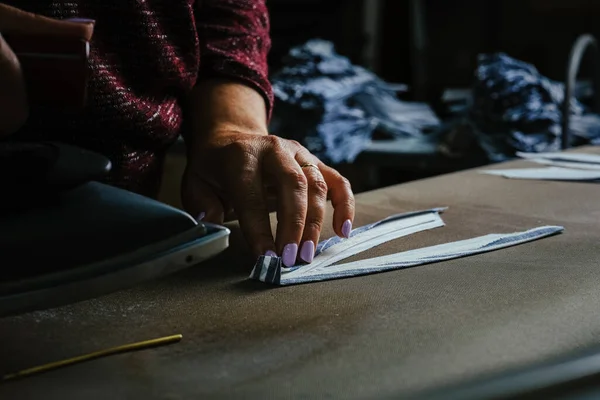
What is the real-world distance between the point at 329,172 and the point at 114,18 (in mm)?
208

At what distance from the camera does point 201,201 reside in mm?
638

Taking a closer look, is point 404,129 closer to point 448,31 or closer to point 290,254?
point 448,31

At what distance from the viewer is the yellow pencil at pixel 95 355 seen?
1.05ft

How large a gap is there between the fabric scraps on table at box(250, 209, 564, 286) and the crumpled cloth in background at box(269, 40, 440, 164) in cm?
88

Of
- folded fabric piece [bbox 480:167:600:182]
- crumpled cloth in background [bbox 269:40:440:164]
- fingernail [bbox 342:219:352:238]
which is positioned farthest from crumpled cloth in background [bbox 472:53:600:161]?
fingernail [bbox 342:219:352:238]

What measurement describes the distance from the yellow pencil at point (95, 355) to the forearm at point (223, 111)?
0.32m

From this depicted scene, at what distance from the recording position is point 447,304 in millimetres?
407

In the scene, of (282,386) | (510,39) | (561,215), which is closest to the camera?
(282,386)

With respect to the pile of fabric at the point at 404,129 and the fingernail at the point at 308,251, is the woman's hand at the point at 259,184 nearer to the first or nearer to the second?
the fingernail at the point at 308,251

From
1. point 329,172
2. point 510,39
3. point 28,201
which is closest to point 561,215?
point 329,172

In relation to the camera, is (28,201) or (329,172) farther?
(329,172)

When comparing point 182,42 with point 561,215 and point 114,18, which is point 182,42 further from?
point 561,215

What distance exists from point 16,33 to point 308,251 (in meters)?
0.25

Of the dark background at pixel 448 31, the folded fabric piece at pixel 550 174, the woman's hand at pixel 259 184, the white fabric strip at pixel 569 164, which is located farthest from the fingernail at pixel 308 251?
the dark background at pixel 448 31
